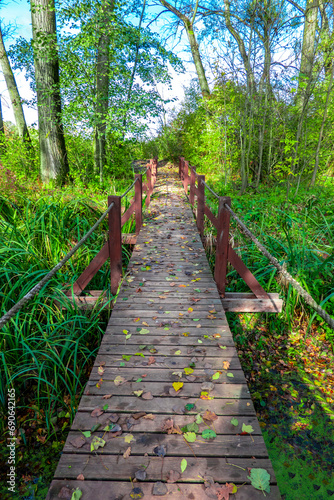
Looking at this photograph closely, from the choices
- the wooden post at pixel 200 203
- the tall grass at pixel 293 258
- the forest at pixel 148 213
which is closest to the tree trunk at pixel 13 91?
the forest at pixel 148 213

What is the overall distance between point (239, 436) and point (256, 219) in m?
5.78

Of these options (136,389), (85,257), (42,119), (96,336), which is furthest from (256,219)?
(42,119)

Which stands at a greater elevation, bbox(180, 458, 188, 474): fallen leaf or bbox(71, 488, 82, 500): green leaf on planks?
bbox(180, 458, 188, 474): fallen leaf

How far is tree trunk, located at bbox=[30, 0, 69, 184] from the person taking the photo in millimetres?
7277

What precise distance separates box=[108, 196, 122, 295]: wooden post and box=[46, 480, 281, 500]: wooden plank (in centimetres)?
244

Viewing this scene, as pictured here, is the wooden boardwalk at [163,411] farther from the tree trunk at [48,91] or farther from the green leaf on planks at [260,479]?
the tree trunk at [48,91]

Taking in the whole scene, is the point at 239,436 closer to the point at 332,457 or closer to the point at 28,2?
the point at 332,457

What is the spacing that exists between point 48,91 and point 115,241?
5.86 metres

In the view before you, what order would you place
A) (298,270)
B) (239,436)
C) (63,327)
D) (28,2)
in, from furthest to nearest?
(28,2)
(298,270)
(63,327)
(239,436)

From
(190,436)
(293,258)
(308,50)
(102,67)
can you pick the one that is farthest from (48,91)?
(190,436)

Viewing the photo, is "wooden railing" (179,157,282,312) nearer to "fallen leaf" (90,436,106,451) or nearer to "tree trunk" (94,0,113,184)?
"fallen leaf" (90,436,106,451)

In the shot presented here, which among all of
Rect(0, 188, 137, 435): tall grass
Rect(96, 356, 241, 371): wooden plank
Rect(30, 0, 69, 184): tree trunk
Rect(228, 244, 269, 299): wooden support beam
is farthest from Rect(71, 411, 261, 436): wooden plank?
Rect(30, 0, 69, 184): tree trunk

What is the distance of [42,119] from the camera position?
8.10 metres

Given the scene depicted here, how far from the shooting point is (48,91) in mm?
7527
